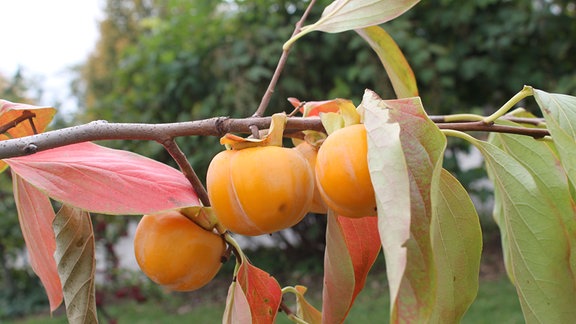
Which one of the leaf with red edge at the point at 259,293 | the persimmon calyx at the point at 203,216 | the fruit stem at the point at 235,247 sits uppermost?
the persimmon calyx at the point at 203,216

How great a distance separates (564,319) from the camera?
359 mm

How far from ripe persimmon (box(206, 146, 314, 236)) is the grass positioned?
2.11 meters

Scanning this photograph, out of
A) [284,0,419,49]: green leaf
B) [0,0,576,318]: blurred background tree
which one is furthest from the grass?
[284,0,419,49]: green leaf

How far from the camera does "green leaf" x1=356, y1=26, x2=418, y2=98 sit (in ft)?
1.58

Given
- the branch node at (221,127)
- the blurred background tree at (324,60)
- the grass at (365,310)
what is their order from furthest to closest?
the blurred background tree at (324,60) → the grass at (365,310) → the branch node at (221,127)

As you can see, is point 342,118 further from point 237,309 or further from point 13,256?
point 13,256

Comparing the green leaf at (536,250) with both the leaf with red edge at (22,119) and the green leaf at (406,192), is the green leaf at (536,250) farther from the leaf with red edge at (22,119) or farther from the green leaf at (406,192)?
the leaf with red edge at (22,119)

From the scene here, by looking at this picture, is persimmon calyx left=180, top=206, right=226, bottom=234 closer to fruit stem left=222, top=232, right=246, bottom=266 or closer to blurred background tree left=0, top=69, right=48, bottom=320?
fruit stem left=222, top=232, right=246, bottom=266

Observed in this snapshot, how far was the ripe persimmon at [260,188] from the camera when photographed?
1.04 ft

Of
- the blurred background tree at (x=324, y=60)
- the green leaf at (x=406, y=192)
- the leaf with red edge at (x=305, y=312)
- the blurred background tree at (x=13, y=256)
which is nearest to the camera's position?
the green leaf at (x=406, y=192)

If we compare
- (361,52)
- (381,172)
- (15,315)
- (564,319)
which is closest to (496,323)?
(361,52)

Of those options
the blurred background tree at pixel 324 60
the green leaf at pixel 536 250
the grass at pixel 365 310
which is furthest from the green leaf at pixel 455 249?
the blurred background tree at pixel 324 60

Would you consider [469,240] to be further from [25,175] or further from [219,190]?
[25,175]

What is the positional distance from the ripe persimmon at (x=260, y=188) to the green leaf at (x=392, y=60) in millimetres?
181
